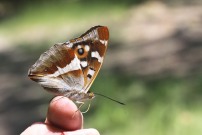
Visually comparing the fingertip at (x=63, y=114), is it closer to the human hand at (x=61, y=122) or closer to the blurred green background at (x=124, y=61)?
the human hand at (x=61, y=122)

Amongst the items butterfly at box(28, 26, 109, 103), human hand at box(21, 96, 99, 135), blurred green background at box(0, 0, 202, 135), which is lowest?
blurred green background at box(0, 0, 202, 135)

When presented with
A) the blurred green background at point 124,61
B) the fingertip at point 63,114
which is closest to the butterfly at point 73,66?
the fingertip at point 63,114

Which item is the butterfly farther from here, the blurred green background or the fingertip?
the blurred green background

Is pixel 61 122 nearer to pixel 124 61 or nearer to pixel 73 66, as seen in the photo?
pixel 73 66

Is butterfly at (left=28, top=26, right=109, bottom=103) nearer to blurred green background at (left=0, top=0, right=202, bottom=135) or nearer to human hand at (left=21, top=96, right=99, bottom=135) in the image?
human hand at (left=21, top=96, right=99, bottom=135)

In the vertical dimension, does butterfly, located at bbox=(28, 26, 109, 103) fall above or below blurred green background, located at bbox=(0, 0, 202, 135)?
above

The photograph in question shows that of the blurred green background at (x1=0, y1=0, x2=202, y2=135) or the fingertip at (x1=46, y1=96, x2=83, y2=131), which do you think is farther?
the blurred green background at (x1=0, y1=0, x2=202, y2=135)

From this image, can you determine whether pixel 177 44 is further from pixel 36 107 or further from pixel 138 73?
pixel 36 107

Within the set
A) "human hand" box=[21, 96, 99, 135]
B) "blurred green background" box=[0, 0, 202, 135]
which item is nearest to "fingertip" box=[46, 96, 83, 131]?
"human hand" box=[21, 96, 99, 135]

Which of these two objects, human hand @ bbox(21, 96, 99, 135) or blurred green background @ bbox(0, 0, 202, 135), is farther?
blurred green background @ bbox(0, 0, 202, 135)
